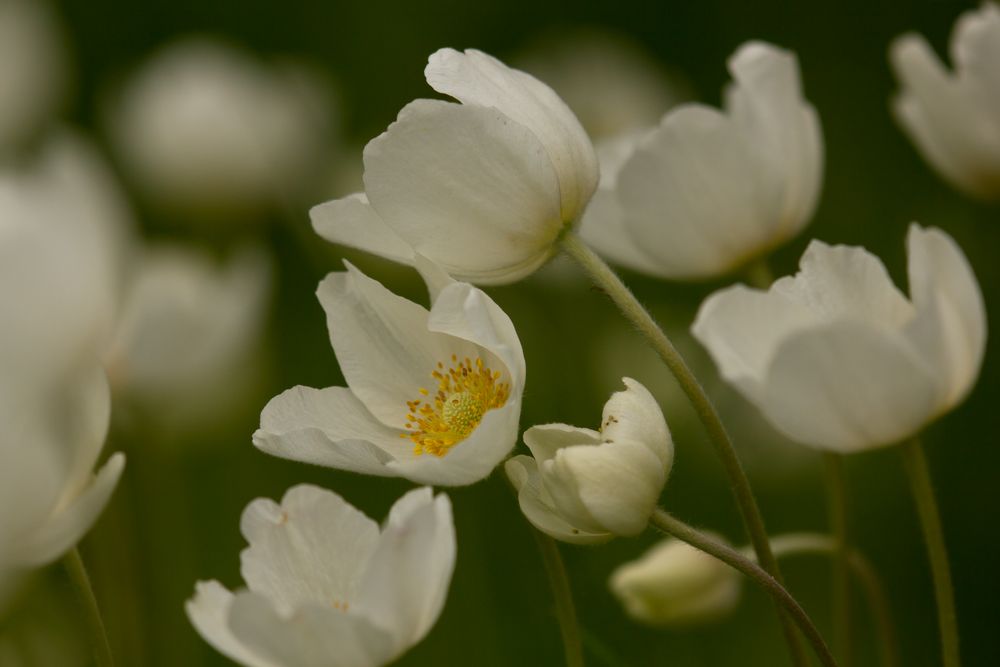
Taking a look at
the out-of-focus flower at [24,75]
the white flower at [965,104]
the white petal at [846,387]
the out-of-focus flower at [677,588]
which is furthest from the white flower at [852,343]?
the out-of-focus flower at [24,75]

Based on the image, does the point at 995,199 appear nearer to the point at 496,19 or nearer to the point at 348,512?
the point at 348,512

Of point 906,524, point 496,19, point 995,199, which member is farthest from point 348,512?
point 496,19

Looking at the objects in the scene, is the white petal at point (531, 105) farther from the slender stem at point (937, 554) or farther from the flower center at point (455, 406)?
the slender stem at point (937, 554)

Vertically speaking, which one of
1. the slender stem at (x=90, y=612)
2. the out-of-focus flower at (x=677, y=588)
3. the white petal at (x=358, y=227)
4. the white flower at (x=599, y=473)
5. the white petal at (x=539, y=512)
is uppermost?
the white petal at (x=358, y=227)

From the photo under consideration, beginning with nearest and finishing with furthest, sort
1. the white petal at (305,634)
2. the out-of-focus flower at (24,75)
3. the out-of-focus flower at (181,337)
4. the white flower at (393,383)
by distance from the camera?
1. the white petal at (305,634)
2. the white flower at (393,383)
3. the out-of-focus flower at (181,337)
4. the out-of-focus flower at (24,75)

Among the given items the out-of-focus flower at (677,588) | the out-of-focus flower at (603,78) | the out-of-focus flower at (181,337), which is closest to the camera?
the out-of-focus flower at (677,588)

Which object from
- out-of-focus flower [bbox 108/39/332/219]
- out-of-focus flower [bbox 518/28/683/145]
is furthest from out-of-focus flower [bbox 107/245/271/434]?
out-of-focus flower [bbox 518/28/683/145]

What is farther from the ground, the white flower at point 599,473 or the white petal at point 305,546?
the white flower at point 599,473
